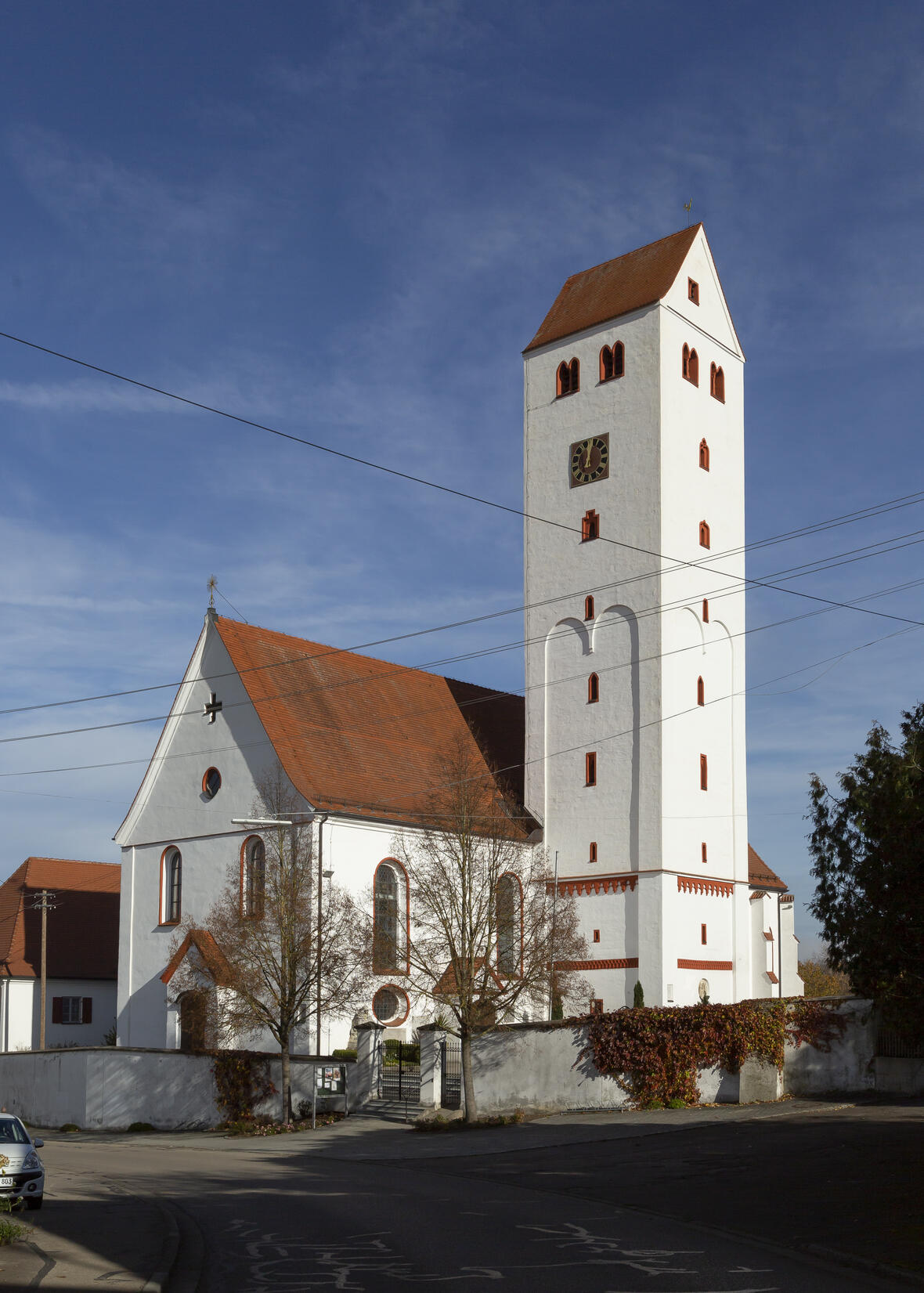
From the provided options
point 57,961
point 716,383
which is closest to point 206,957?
point 57,961

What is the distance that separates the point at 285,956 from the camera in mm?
34000

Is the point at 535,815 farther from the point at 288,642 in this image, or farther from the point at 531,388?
the point at 531,388

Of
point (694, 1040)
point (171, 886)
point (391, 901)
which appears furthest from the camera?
point (171, 886)

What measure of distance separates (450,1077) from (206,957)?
304 inches

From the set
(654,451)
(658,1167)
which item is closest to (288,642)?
(654,451)

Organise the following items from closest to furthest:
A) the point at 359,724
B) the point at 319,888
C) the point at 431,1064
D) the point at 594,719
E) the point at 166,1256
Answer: the point at 166,1256, the point at 431,1064, the point at 319,888, the point at 594,719, the point at 359,724

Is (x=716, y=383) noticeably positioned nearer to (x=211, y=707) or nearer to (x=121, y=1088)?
(x=211, y=707)

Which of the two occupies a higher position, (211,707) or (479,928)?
(211,707)

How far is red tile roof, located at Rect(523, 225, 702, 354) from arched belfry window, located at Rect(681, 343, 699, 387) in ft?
6.80

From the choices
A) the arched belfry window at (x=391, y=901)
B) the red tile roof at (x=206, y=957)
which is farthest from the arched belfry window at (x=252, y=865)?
the arched belfry window at (x=391, y=901)

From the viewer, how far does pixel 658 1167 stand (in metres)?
20.6

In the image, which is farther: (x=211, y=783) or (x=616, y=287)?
(x=616, y=287)

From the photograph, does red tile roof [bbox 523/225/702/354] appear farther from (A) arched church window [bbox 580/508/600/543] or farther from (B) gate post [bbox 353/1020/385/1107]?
(B) gate post [bbox 353/1020/385/1107]

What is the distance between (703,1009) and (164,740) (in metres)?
21.0
